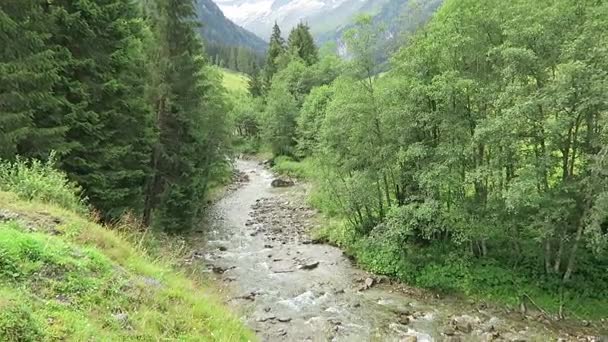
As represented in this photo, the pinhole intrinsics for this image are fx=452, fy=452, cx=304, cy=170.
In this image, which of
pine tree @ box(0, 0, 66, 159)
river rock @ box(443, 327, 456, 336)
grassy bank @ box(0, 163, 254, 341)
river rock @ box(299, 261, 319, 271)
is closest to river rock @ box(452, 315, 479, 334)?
river rock @ box(443, 327, 456, 336)

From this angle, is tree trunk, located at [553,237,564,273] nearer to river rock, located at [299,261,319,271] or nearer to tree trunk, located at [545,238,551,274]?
tree trunk, located at [545,238,551,274]

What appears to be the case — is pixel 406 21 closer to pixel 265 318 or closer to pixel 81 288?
pixel 265 318

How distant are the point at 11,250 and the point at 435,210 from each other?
52.5 feet

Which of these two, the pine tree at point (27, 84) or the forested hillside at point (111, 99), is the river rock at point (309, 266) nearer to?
the forested hillside at point (111, 99)

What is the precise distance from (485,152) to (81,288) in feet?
53.1

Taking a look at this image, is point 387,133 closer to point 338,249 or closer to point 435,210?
point 435,210

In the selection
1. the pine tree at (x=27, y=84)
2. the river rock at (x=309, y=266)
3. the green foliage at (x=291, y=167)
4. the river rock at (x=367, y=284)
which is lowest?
the green foliage at (x=291, y=167)

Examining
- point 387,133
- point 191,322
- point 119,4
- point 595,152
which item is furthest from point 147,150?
point 595,152

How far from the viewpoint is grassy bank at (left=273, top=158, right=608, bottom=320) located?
57.1 feet

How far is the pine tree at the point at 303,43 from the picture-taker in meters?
81.1

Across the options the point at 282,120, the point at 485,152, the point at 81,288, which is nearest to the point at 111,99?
the point at 81,288

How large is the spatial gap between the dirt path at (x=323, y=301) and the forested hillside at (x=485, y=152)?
138 cm

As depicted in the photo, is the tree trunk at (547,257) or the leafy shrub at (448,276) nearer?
the tree trunk at (547,257)

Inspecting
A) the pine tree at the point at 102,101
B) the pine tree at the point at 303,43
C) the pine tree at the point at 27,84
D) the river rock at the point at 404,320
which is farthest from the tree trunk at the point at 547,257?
the pine tree at the point at 303,43
